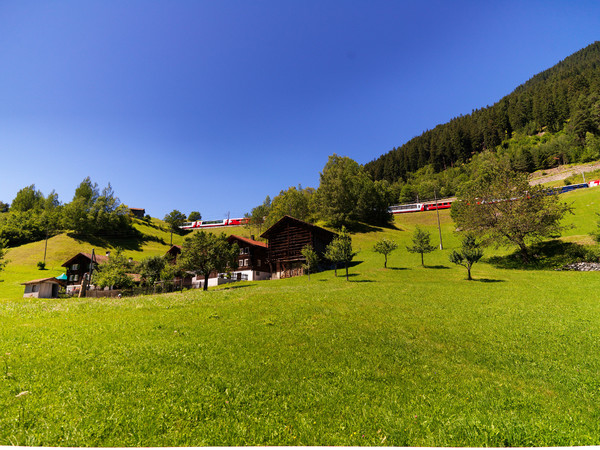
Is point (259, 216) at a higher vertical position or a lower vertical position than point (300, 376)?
higher

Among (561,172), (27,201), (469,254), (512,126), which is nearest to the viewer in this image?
(469,254)

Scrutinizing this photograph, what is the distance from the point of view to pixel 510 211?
4319 centimetres

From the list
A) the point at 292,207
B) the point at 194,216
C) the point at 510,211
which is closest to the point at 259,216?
the point at 292,207

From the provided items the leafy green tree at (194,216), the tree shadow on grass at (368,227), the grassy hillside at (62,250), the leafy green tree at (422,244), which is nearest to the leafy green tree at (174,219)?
the grassy hillside at (62,250)

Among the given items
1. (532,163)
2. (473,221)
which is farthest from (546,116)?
(473,221)

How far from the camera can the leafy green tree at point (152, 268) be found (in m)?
51.3

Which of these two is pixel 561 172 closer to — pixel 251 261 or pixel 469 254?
pixel 469 254

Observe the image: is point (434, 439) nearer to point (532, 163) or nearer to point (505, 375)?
point (505, 375)

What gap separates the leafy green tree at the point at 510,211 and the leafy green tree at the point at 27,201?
A: 155 m

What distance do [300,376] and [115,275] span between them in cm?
4881

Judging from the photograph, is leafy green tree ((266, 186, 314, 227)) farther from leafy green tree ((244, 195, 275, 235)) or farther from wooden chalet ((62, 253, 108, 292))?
wooden chalet ((62, 253, 108, 292))

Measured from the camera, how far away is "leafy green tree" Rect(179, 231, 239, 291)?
3666 centimetres

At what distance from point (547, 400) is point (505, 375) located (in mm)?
1729

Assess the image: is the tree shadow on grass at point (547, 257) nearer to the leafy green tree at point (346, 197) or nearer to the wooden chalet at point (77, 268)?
A: the leafy green tree at point (346, 197)
